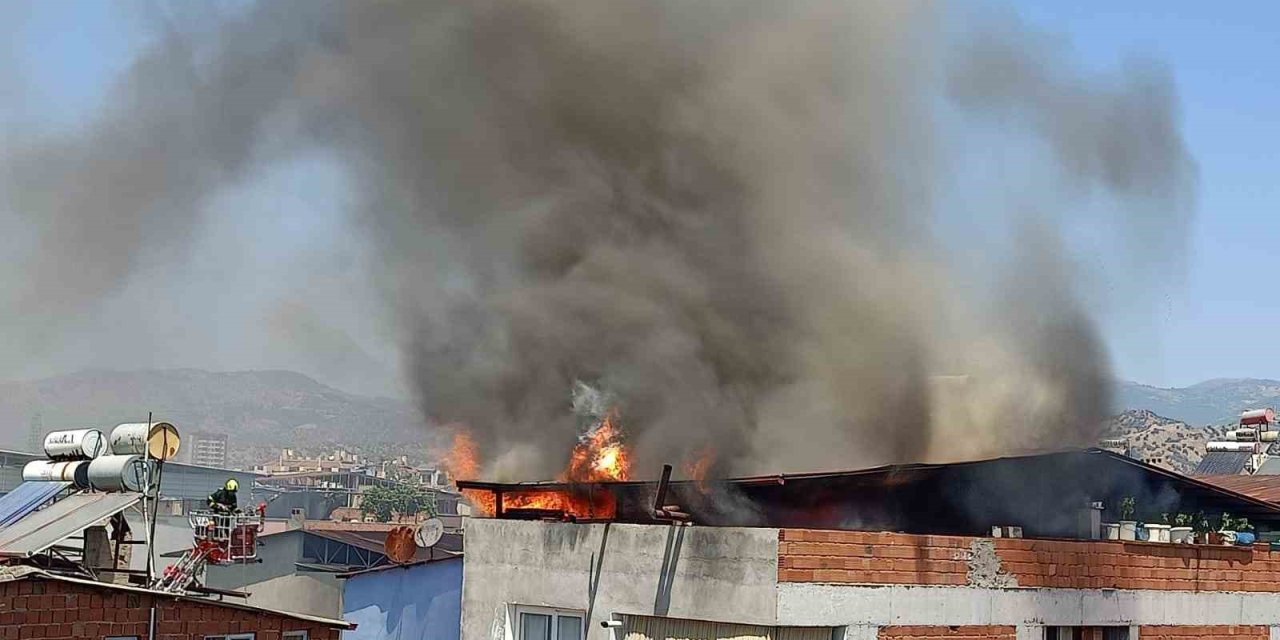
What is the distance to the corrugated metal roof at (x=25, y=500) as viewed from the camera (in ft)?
50.9

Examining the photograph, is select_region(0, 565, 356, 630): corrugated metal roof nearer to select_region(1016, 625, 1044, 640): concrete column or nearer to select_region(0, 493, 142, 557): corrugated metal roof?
select_region(0, 493, 142, 557): corrugated metal roof

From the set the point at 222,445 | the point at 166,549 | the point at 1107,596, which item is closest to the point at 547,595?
the point at 1107,596

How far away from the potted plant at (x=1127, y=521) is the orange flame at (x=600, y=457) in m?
6.98

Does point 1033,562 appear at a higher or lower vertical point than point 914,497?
lower

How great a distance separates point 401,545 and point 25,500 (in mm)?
→ 6282

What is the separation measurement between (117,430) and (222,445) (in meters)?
187

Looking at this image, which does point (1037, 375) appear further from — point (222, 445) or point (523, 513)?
point (222, 445)

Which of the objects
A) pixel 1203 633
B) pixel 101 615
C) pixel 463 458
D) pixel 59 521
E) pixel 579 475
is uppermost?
pixel 463 458

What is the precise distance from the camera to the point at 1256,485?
27.5 m

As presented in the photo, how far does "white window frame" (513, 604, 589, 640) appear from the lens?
15.8m

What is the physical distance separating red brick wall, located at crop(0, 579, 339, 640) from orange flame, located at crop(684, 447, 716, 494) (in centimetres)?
791

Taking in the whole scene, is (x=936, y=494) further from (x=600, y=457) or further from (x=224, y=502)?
(x=224, y=502)

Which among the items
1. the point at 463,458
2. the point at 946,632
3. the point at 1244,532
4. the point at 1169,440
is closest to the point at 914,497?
the point at 946,632

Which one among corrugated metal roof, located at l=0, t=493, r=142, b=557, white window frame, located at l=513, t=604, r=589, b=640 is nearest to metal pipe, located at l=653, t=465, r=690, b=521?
white window frame, located at l=513, t=604, r=589, b=640
